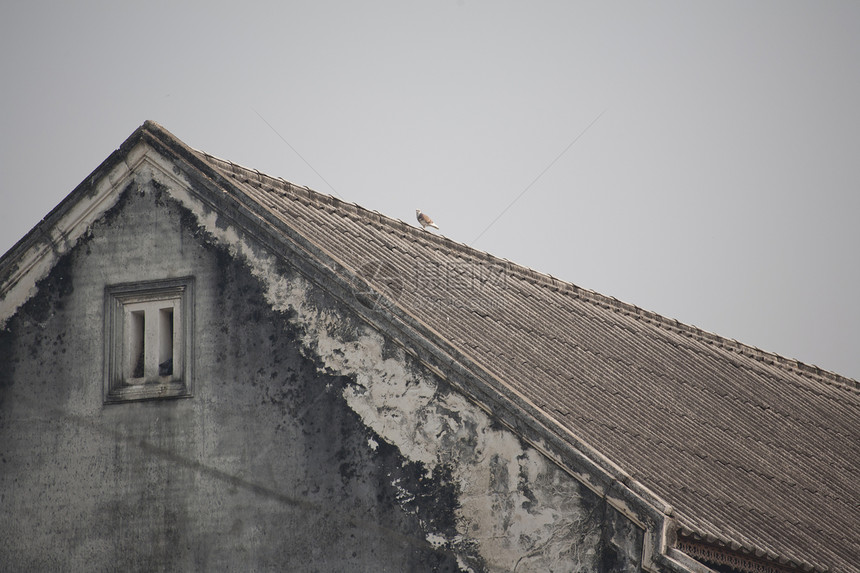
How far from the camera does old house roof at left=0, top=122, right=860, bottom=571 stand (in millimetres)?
12555

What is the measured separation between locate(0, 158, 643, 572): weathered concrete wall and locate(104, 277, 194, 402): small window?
5.2 inches

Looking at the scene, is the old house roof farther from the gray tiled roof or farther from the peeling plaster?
the peeling plaster

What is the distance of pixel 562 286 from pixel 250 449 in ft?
27.6

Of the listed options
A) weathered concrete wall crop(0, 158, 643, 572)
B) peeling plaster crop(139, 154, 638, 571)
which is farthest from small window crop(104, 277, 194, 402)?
peeling plaster crop(139, 154, 638, 571)

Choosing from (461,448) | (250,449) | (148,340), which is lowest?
(461,448)

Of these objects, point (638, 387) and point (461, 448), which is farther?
point (638, 387)

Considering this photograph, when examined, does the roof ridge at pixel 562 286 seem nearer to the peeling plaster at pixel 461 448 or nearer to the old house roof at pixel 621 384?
the old house roof at pixel 621 384

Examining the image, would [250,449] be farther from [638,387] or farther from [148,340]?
[638,387]

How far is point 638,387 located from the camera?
16.5m

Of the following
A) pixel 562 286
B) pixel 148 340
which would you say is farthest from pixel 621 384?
pixel 148 340

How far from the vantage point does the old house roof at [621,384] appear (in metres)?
12.6

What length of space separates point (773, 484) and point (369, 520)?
627cm

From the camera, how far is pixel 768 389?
65.2 feet

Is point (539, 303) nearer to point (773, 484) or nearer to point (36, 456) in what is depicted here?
point (773, 484)
